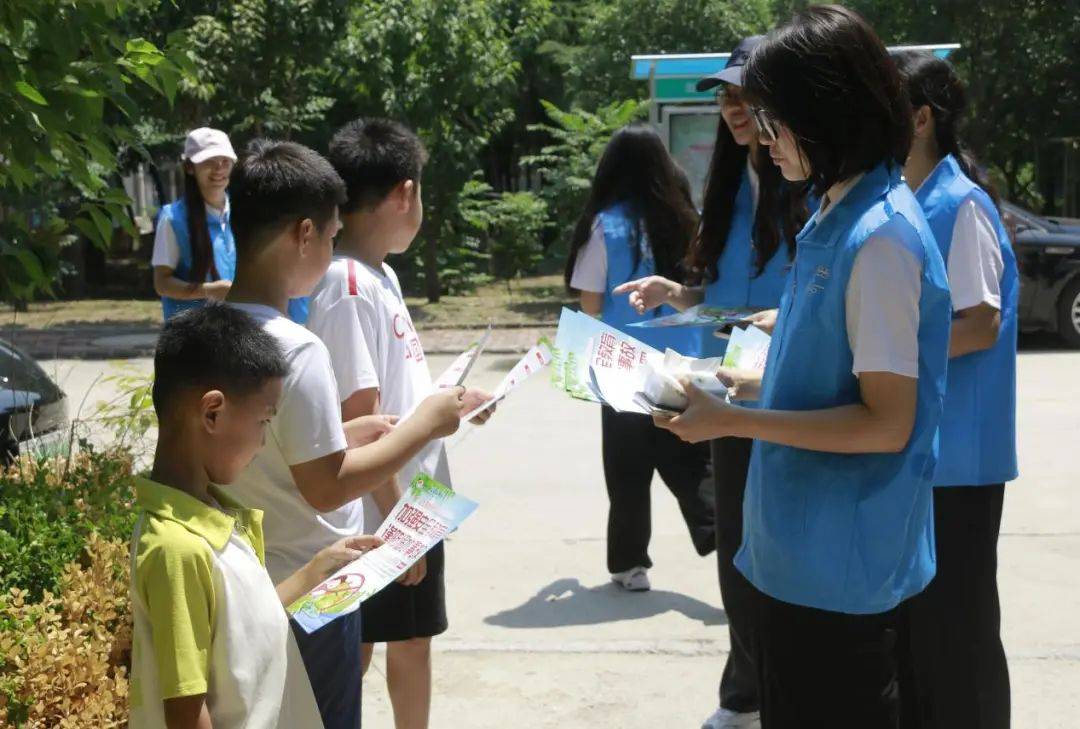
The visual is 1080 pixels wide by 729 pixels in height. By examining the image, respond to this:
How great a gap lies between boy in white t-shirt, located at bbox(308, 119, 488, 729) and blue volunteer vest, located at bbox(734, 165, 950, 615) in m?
0.91

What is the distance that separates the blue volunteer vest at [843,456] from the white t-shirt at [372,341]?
3.20 ft

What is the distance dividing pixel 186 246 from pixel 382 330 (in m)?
3.57

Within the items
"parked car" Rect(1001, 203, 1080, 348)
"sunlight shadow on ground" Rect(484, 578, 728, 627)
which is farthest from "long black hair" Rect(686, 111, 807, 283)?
"parked car" Rect(1001, 203, 1080, 348)

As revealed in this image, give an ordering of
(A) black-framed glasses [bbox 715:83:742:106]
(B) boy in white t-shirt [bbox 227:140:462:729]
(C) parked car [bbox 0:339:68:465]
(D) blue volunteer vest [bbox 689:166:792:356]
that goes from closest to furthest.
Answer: (B) boy in white t-shirt [bbox 227:140:462:729], (A) black-framed glasses [bbox 715:83:742:106], (D) blue volunteer vest [bbox 689:166:792:356], (C) parked car [bbox 0:339:68:465]

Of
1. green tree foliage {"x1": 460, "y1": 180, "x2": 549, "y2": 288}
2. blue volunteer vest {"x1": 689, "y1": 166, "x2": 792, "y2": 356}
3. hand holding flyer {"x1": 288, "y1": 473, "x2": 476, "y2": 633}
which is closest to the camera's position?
hand holding flyer {"x1": 288, "y1": 473, "x2": 476, "y2": 633}

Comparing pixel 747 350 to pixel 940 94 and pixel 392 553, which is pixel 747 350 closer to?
pixel 940 94

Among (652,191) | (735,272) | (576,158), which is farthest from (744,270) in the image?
(576,158)

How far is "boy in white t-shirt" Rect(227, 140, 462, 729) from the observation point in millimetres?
2721

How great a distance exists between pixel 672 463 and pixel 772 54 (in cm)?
324

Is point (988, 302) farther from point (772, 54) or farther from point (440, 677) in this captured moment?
point (440, 677)

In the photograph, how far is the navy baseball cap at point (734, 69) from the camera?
3418 mm

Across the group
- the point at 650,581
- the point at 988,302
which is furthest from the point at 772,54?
the point at 650,581

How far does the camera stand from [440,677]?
4836 mm

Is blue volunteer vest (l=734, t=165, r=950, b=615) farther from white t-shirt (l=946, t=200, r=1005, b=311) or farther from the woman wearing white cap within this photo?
the woman wearing white cap
